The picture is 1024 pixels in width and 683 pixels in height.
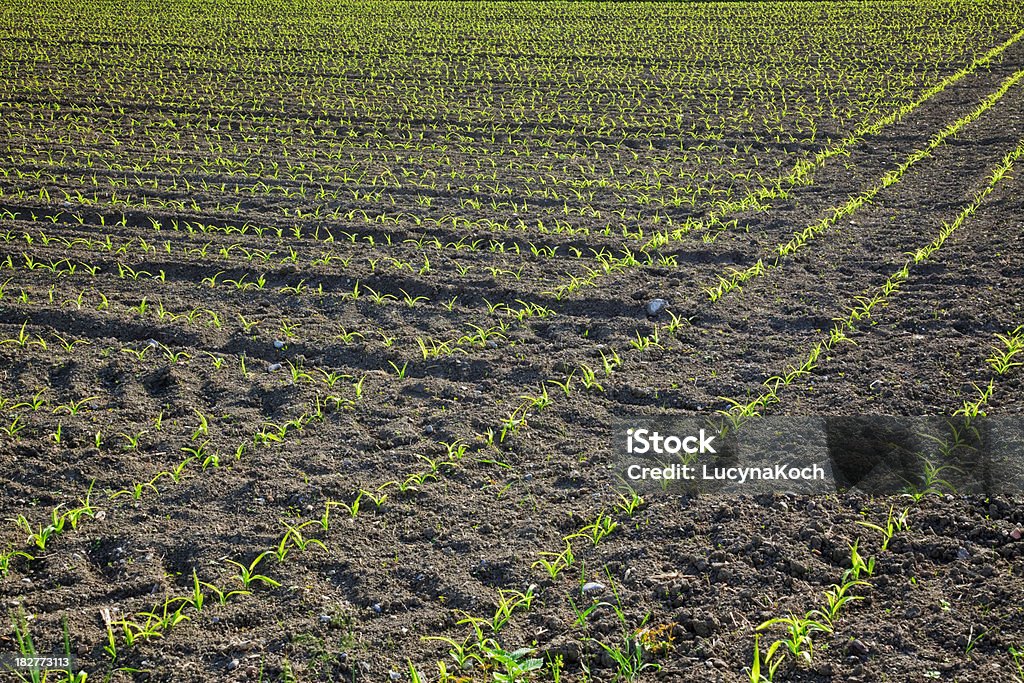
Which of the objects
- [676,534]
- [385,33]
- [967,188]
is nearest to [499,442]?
[676,534]

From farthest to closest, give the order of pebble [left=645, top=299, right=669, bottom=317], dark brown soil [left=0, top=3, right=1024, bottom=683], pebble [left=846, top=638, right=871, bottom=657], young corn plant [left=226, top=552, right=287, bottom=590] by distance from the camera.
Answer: pebble [left=645, top=299, right=669, bottom=317]
young corn plant [left=226, top=552, right=287, bottom=590]
dark brown soil [left=0, top=3, right=1024, bottom=683]
pebble [left=846, top=638, right=871, bottom=657]

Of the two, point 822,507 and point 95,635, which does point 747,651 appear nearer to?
point 822,507

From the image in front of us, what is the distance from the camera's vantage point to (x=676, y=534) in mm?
3533

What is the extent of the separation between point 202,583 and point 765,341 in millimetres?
3380

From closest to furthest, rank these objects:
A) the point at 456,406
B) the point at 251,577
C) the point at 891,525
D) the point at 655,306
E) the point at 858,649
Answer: the point at 858,649 → the point at 251,577 → the point at 891,525 → the point at 456,406 → the point at 655,306

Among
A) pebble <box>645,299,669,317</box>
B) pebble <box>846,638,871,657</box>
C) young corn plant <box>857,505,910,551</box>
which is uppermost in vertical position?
pebble <box>645,299,669,317</box>

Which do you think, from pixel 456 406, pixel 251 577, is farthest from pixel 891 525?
pixel 251 577

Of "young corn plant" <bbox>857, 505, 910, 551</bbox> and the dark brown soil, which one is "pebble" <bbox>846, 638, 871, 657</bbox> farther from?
"young corn plant" <bbox>857, 505, 910, 551</bbox>

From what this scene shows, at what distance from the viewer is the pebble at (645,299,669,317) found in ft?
18.0

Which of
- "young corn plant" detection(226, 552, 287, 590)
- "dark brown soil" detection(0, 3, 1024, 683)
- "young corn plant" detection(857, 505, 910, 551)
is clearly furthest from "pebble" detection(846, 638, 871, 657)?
"young corn plant" detection(226, 552, 287, 590)

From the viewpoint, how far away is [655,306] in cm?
551

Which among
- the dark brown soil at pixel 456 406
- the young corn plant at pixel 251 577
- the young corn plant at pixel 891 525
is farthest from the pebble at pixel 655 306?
the young corn plant at pixel 251 577

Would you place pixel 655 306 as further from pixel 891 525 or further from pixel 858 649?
pixel 858 649

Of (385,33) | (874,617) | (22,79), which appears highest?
(385,33)
